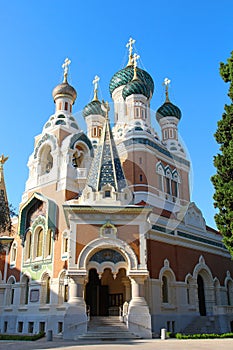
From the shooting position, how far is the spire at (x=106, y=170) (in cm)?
1717

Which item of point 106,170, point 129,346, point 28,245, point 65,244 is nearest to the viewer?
point 129,346

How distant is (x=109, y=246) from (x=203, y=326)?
7144mm

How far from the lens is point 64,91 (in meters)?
23.6

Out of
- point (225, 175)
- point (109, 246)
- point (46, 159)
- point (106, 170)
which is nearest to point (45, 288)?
point (109, 246)

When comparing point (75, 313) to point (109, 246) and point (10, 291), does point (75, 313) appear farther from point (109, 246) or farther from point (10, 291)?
point (10, 291)

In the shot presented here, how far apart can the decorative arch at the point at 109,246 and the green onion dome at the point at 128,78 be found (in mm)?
13789

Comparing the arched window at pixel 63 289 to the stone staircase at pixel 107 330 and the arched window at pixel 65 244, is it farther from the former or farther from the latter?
the stone staircase at pixel 107 330

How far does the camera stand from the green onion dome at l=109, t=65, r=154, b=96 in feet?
85.7

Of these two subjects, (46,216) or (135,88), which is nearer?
(46,216)

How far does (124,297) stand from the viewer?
1689 cm

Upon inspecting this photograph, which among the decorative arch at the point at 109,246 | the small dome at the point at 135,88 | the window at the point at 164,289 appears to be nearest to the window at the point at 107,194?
the decorative arch at the point at 109,246

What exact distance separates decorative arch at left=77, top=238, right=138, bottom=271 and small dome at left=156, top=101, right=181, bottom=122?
14145mm

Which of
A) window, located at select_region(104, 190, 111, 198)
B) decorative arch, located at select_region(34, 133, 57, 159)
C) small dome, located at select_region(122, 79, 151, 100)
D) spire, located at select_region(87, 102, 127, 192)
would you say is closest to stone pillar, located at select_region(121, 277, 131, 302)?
window, located at select_region(104, 190, 111, 198)

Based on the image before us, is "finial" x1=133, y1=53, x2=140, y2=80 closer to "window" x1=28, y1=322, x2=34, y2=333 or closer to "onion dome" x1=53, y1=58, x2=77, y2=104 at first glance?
"onion dome" x1=53, y1=58, x2=77, y2=104
